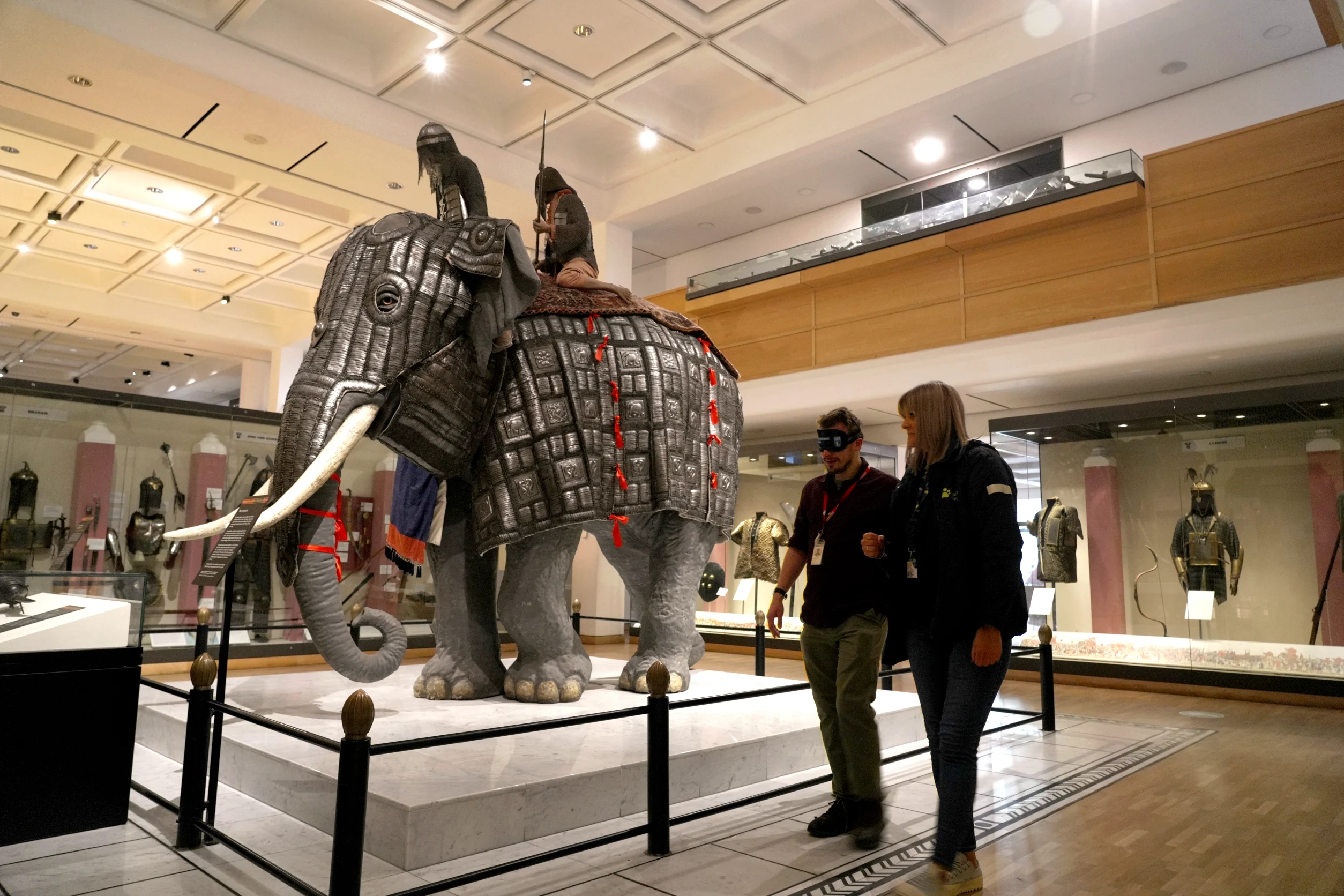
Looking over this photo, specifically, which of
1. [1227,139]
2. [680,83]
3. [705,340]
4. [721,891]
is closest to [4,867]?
[721,891]

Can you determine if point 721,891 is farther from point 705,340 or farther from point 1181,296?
point 1181,296

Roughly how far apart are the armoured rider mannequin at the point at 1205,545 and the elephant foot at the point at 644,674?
512cm

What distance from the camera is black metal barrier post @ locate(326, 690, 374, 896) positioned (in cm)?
194

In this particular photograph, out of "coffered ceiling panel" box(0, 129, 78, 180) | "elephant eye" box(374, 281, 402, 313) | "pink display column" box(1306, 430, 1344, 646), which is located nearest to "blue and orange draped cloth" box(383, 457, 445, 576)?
"elephant eye" box(374, 281, 402, 313)

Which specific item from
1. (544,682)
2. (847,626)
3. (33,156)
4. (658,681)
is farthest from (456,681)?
(33,156)

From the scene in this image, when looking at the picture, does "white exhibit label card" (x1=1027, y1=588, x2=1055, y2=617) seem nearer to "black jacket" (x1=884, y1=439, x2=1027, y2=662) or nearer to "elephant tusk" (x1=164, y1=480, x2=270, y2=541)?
"black jacket" (x1=884, y1=439, x2=1027, y2=662)

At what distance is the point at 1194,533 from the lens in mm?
7141

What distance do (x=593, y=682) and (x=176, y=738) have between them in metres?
1.76

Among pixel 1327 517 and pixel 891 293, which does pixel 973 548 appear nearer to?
pixel 1327 517

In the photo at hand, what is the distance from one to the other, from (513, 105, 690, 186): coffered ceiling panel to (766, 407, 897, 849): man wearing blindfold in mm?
6553

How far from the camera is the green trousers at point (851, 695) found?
2791 mm

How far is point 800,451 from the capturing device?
32.4ft

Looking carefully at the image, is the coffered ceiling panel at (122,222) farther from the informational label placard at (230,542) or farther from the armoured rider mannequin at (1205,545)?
the armoured rider mannequin at (1205,545)

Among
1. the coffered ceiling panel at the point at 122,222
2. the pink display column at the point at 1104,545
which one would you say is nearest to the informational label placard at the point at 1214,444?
the pink display column at the point at 1104,545
